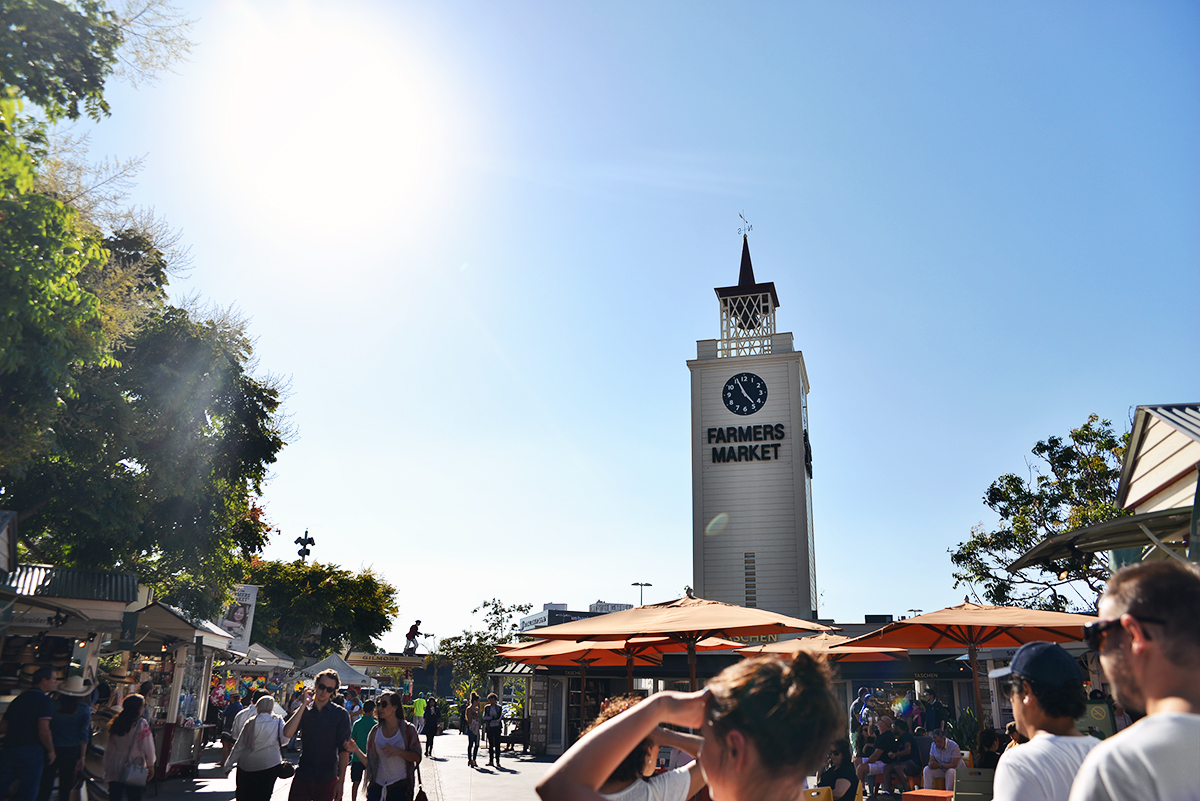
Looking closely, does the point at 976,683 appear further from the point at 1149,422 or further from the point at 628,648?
the point at 628,648

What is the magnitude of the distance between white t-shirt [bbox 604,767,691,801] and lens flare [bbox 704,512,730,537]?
3425 centimetres

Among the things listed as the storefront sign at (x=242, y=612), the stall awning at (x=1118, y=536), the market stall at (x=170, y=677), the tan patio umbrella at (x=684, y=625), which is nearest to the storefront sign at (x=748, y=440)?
the storefront sign at (x=242, y=612)

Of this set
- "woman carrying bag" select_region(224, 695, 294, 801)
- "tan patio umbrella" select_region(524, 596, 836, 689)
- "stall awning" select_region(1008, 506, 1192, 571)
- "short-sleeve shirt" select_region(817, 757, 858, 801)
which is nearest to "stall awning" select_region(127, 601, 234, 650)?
"woman carrying bag" select_region(224, 695, 294, 801)

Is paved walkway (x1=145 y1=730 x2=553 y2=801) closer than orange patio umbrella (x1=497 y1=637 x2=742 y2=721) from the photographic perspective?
No

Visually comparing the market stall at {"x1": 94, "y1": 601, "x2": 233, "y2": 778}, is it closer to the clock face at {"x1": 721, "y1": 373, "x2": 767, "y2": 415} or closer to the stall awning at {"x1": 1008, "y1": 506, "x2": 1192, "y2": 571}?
the stall awning at {"x1": 1008, "y1": 506, "x2": 1192, "y2": 571}

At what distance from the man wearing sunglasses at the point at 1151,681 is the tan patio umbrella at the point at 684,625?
6444 millimetres

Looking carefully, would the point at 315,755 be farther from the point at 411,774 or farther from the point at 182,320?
the point at 182,320

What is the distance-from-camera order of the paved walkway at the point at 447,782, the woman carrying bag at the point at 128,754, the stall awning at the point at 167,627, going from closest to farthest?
the woman carrying bag at the point at 128,754 < the paved walkway at the point at 447,782 < the stall awning at the point at 167,627

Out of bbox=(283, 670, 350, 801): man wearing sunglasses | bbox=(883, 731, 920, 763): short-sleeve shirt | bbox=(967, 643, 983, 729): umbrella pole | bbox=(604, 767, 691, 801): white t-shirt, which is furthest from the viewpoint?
bbox=(883, 731, 920, 763): short-sleeve shirt

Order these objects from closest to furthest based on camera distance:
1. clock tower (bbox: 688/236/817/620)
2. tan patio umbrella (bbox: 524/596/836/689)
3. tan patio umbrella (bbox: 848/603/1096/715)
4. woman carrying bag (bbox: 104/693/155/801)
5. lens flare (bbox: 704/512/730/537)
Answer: tan patio umbrella (bbox: 524/596/836/689) → woman carrying bag (bbox: 104/693/155/801) → tan patio umbrella (bbox: 848/603/1096/715) → clock tower (bbox: 688/236/817/620) → lens flare (bbox: 704/512/730/537)

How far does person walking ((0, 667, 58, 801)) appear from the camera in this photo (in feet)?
23.7

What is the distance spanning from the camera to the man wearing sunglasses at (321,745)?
678 centimetres

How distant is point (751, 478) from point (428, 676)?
2128 inches

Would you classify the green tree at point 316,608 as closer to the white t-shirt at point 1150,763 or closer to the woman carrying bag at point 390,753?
the woman carrying bag at point 390,753
